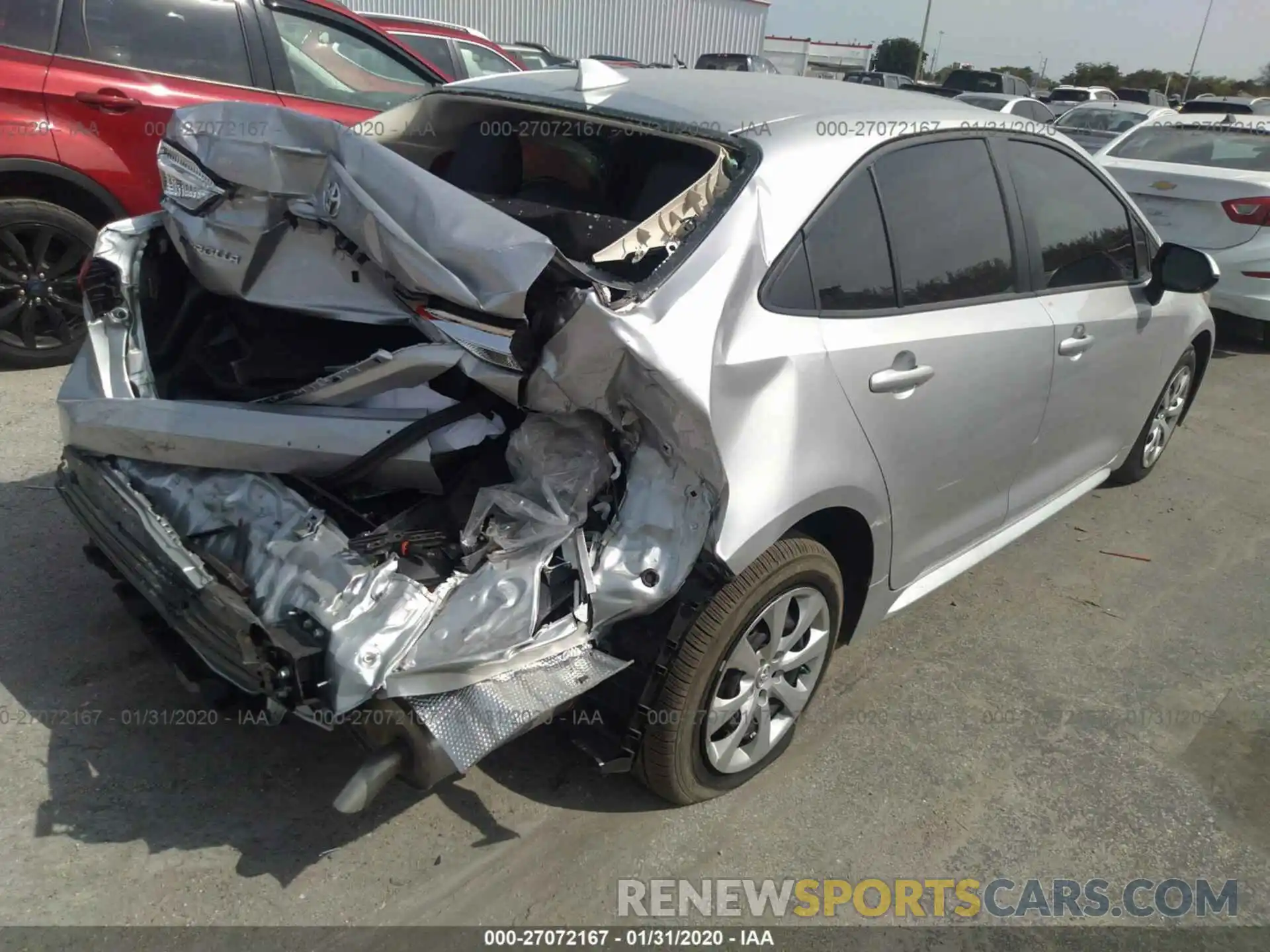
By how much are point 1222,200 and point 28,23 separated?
776 centimetres

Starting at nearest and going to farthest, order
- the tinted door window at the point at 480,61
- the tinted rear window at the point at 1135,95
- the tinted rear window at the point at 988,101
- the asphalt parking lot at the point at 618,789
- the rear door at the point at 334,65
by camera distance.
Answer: the asphalt parking lot at the point at 618,789 < the rear door at the point at 334,65 < the tinted door window at the point at 480,61 < the tinted rear window at the point at 988,101 < the tinted rear window at the point at 1135,95

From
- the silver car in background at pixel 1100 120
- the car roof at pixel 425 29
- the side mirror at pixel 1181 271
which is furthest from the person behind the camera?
the silver car in background at pixel 1100 120

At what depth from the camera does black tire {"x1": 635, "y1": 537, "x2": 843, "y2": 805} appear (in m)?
2.29

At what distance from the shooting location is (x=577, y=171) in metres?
3.02

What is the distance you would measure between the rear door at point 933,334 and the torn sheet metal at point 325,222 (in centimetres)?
89

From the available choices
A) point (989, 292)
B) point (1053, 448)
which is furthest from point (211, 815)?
point (1053, 448)

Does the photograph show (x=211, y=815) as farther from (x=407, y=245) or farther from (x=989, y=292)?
(x=989, y=292)

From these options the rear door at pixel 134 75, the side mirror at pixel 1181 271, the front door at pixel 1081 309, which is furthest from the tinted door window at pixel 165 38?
the side mirror at pixel 1181 271

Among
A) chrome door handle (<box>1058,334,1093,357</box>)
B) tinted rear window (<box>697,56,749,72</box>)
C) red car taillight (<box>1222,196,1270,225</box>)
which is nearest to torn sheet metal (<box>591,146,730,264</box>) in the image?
chrome door handle (<box>1058,334,1093,357</box>)

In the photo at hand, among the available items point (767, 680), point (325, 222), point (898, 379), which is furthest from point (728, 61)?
point (767, 680)

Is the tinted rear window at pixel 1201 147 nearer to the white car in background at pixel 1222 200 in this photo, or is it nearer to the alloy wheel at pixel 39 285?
the white car in background at pixel 1222 200

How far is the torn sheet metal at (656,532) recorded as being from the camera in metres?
2.15

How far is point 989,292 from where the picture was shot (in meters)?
3.00

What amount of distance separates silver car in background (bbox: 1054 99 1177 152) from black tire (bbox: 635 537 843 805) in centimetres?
1492
